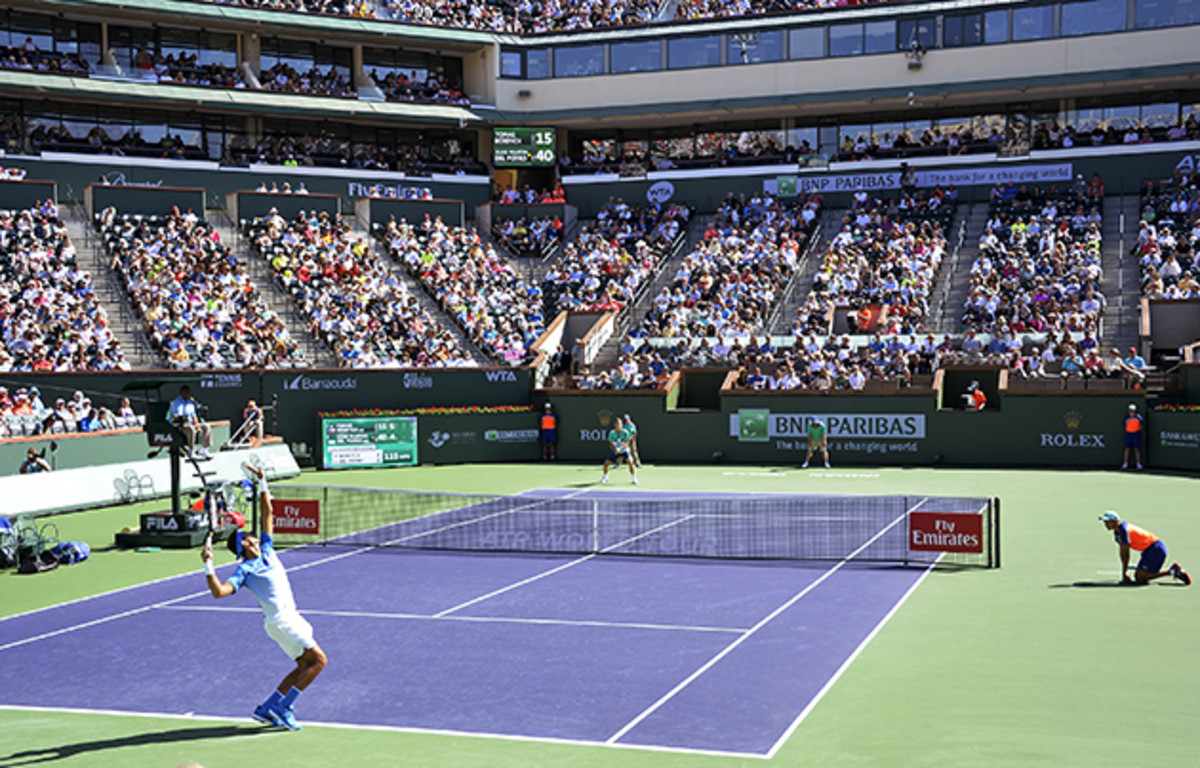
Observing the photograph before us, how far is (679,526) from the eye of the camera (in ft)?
81.5

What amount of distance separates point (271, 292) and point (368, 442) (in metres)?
9.08

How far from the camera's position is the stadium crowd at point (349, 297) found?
42.3 metres

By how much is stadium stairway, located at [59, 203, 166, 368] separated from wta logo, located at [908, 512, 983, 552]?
25548 millimetres

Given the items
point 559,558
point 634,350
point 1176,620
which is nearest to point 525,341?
point 634,350

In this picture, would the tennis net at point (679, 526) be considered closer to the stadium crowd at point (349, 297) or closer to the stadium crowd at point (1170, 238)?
the stadium crowd at point (349, 297)

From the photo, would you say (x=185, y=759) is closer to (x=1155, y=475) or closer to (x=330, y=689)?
(x=330, y=689)

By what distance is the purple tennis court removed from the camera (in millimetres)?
12453

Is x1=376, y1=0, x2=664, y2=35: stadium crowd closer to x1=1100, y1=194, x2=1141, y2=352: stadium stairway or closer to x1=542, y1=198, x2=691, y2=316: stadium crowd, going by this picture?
x1=542, y1=198, x2=691, y2=316: stadium crowd

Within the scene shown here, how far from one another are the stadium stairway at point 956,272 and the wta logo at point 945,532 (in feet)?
77.7

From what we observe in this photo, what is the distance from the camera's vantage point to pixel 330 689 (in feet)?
44.3

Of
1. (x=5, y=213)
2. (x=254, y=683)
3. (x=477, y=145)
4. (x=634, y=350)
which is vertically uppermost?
(x=477, y=145)

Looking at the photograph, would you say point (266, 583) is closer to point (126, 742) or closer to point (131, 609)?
point (126, 742)

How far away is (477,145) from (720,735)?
51722mm

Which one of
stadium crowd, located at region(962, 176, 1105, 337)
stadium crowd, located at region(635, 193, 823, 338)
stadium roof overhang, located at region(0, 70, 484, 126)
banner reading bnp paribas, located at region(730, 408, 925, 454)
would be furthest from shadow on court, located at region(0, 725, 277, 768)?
stadium roof overhang, located at region(0, 70, 484, 126)
